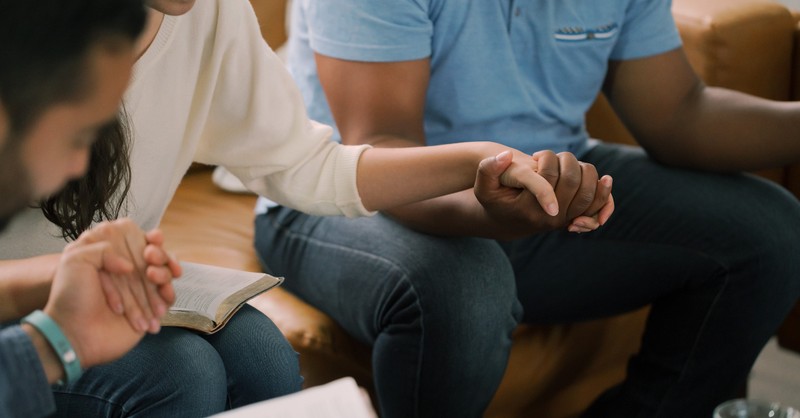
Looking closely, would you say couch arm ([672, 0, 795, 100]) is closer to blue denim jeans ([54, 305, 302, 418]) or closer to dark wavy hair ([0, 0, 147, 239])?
blue denim jeans ([54, 305, 302, 418])

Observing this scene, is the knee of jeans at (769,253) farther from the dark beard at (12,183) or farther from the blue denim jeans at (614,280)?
the dark beard at (12,183)

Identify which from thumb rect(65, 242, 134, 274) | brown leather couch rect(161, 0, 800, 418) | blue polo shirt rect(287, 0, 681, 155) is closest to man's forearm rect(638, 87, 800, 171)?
blue polo shirt rect(287, 0, 681, 155)

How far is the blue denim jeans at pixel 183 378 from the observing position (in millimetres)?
945

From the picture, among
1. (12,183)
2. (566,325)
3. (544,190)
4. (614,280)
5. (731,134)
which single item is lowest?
(566,325)

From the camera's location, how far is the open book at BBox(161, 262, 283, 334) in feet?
3.30

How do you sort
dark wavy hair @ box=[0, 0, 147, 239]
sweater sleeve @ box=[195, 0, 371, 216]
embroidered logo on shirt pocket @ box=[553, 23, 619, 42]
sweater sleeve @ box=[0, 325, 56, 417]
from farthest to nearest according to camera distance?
embroidered logo on shirt pocket @ box=[553, 23, 619, 42]
sweater sleeve @ box=[195, 0, 371, 216]
sweater sleeve @ box=[0, 325, 56, 417]
dark wavy hair @ box=[0, 0, 147, 239]

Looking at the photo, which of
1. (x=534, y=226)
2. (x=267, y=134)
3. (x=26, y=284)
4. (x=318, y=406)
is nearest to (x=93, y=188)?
(x=26, y=284)

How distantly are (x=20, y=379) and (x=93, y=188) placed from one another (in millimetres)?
276

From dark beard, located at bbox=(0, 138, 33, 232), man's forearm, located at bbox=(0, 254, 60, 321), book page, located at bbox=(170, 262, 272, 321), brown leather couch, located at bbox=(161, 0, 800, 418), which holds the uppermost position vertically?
dark beard, located at bbox=(0, 138, 33, 232)

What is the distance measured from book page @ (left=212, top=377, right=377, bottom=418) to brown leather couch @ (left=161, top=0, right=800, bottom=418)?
21.8 inches

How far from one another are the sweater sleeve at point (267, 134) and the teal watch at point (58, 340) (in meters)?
0.42

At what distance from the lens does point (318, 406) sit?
2.46ft

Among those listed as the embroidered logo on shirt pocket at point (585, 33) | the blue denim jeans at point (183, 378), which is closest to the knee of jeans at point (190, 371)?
the blue denim jeans at point (183, 378)

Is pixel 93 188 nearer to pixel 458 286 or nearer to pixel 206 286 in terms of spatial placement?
pixel 206 286
